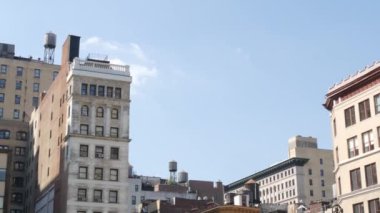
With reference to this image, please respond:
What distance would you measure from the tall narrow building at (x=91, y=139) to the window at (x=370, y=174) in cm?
4490

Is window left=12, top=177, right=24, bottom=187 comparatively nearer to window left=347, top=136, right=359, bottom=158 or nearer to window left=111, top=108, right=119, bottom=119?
window left=111, top=108, right=119, bottom=119

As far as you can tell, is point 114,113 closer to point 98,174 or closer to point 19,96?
point 98,174

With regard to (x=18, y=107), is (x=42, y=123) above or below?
below

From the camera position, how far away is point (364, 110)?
2923 inches

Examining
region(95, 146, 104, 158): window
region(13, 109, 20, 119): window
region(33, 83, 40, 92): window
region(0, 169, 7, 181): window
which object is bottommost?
region(0, 169, 7, 181): window

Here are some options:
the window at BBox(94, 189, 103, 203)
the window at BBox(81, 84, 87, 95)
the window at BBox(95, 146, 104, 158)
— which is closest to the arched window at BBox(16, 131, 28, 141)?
the window at BBox(81, 84, 87, 95)

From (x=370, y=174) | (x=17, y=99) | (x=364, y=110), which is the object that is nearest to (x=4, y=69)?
(x=17, y=99)

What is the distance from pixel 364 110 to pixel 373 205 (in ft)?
34.0

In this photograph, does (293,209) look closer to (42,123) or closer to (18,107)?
(42,123)

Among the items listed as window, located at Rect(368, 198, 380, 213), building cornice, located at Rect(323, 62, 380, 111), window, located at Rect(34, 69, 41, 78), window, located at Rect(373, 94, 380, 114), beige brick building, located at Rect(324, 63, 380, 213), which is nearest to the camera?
window, located at Rect(368, 198, 380, 213)

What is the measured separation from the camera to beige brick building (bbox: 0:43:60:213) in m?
148

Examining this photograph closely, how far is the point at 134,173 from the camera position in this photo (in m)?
183

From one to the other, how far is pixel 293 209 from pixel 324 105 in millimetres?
51381

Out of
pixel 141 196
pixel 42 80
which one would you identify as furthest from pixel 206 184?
pixel 42 80
